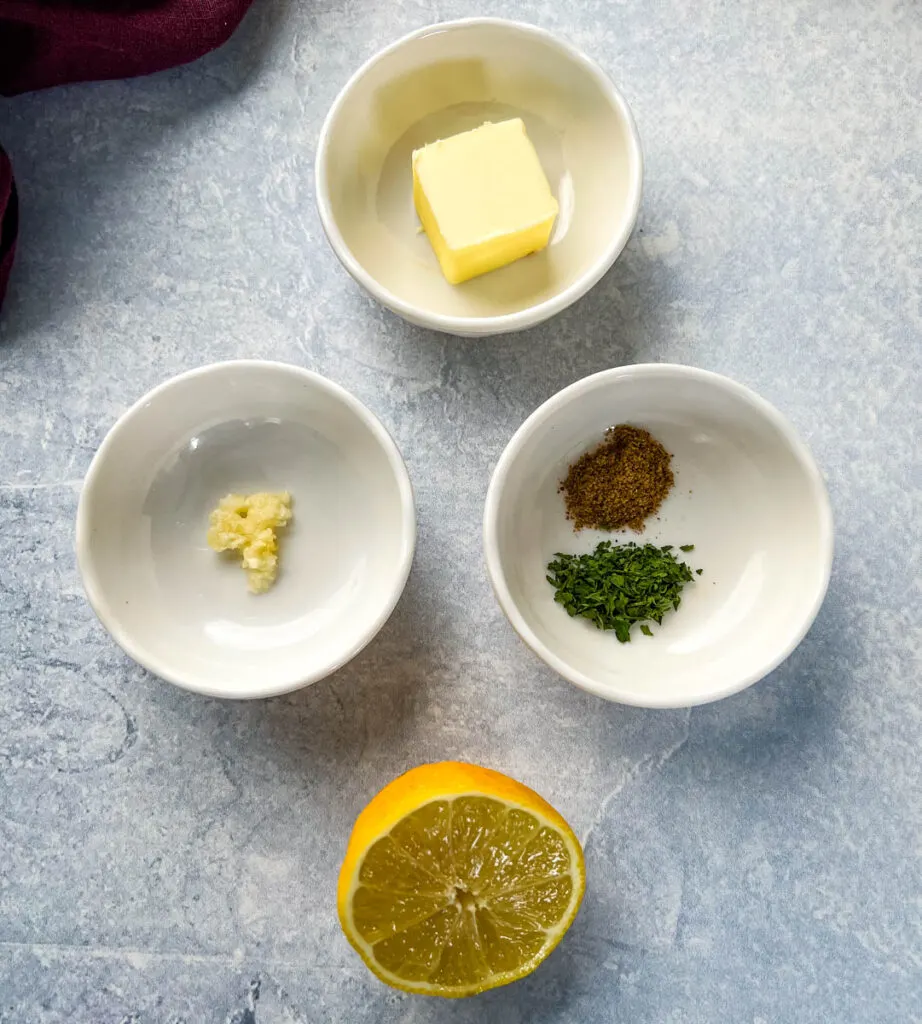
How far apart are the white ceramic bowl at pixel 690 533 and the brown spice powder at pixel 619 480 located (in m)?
0.02

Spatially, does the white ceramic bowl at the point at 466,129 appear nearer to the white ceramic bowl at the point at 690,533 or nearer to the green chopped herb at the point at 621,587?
the white ceramic bowl at the point at 690,533

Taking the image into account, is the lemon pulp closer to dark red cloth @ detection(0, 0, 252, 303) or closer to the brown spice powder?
the brown spice powder

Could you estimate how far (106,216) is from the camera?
58.8 inches

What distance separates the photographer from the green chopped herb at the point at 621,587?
1.39 meters

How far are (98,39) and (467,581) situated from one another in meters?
1.02

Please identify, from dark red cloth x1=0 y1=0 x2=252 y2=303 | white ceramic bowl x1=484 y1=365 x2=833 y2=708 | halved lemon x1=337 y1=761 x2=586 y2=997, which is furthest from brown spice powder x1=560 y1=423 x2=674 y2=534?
dark red cloth x1=0 y1=0 x2=252 y2=303

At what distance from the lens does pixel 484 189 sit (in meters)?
1.36

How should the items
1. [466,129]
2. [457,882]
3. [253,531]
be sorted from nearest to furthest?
[457,882]
[253,531]
[466,129]

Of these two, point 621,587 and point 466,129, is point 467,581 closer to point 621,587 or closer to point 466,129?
point 621,587

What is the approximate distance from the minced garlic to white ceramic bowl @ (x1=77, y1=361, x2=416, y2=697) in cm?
3

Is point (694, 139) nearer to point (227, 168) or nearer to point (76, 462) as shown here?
point (227, 168)

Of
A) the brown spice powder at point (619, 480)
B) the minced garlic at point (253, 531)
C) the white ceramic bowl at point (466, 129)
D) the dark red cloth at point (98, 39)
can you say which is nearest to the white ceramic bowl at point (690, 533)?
the brown spice powder at point (619, 480)

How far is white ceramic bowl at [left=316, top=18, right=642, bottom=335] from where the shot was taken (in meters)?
1.35

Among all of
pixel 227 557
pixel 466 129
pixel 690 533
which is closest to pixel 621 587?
pixel 690 533
